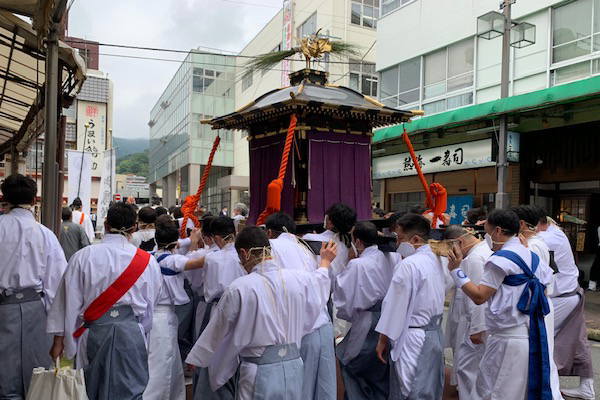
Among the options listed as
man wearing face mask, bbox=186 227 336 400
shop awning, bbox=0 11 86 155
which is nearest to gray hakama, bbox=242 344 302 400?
man wearing face mask, bbox=186 227 336 400

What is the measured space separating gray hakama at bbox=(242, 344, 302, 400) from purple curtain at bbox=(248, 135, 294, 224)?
3.34 meters

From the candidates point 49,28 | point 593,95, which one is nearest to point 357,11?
point 593,95

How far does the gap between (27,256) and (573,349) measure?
489 cm

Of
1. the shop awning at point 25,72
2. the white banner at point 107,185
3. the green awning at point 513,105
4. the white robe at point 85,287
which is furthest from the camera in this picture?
the white banner at point 107,185

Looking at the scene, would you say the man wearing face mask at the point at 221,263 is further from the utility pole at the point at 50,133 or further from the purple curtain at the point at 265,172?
the purple curtain at the point at 265,172

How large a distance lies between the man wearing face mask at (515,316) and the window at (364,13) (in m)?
20.7

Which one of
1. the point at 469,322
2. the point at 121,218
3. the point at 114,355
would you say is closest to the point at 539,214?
the point at 469,322

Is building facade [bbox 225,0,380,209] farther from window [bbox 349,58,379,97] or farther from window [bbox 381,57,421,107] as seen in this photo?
window [bbox 381,57,421,107]

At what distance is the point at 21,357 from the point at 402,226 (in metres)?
2.98

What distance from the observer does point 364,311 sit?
4309 millimetres

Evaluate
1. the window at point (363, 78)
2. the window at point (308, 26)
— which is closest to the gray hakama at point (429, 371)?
the window at point (363, 78)

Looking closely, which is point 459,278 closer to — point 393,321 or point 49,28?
point 393,321

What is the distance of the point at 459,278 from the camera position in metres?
3.72

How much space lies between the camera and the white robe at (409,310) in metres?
3.70
